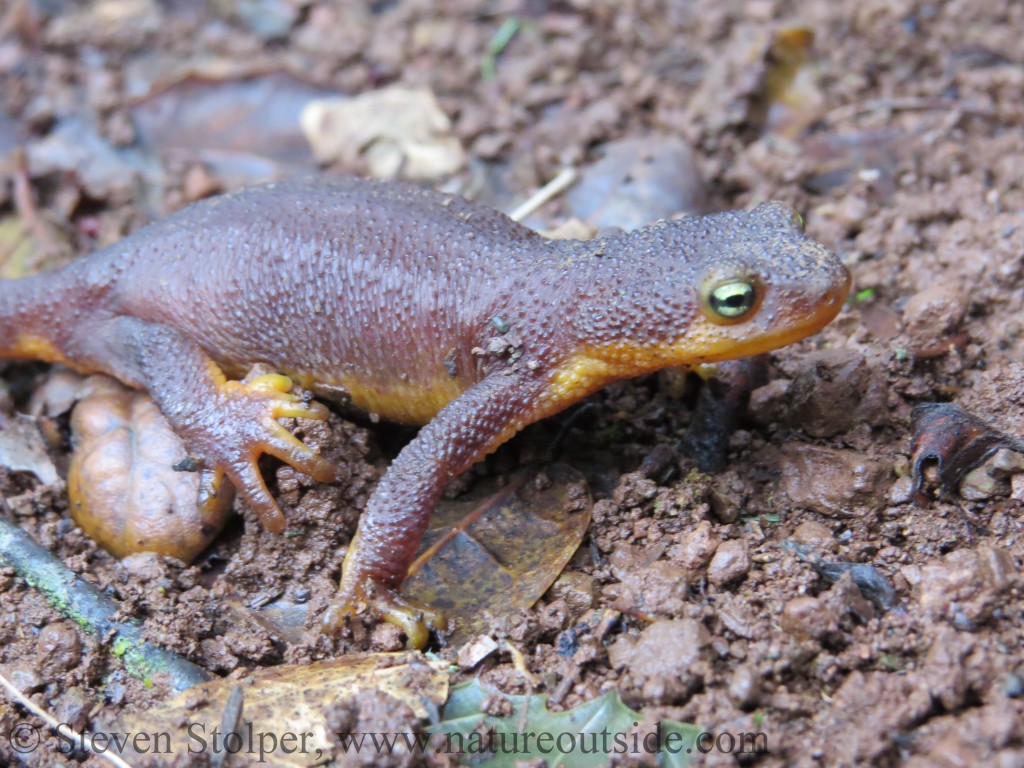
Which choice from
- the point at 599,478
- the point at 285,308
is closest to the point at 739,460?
the point at 599,478

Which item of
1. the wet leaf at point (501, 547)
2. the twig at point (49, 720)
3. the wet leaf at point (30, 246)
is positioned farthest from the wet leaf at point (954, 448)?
the wet leaf at point (30, 246)

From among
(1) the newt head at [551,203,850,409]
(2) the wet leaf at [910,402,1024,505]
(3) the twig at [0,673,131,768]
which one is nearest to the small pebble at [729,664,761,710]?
(2) the wet leaf at [910,402,1024,505]

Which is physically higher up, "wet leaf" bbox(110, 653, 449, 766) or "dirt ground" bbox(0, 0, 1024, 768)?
"dirt ground" bbox(0, 0, 1024, 768)

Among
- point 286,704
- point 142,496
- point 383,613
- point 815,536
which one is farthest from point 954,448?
point 142,496

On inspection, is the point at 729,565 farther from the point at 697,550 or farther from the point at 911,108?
the point at 911,108

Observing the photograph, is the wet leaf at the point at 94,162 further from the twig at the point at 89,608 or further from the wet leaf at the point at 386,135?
the twig at the point at 89,608

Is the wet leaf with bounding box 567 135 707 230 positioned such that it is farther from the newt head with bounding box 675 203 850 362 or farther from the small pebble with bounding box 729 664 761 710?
the small pebble with bounding box 729 664 761 710

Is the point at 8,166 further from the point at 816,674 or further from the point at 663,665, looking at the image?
the point at 816,674
